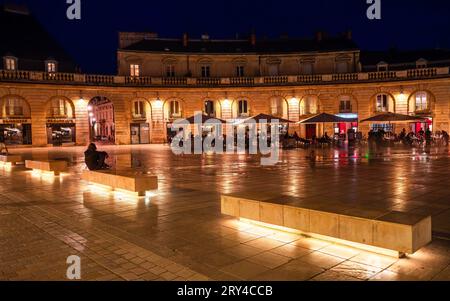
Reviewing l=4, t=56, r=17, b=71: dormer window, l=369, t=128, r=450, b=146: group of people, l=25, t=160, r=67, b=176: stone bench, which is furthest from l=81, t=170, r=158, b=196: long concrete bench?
l=4, t=56, r=17, b=71: dormer window

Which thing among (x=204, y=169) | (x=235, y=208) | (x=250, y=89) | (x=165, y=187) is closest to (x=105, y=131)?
(x=250, y=89)

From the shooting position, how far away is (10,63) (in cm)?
3281

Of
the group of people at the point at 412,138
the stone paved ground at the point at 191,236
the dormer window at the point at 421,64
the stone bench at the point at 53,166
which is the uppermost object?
the dormer window at the point at 421,64

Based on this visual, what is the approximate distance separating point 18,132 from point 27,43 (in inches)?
330

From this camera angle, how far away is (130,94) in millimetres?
36938

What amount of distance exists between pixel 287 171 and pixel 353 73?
25.6m

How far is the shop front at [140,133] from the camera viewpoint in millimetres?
Result: 37719

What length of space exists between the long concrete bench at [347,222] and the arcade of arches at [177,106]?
28514mm

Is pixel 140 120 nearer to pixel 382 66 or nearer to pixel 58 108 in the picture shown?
pixel 58 108

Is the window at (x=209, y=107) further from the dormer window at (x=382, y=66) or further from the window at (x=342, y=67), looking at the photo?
the dormer window at (x=382, y=66)

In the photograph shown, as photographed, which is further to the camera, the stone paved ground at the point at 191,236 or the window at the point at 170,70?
the window at the point at 170,70

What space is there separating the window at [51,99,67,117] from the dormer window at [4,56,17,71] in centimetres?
398

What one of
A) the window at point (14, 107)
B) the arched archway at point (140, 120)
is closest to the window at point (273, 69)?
the arched archway at point (140, 120)
